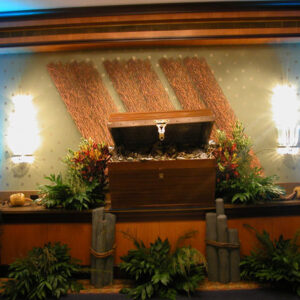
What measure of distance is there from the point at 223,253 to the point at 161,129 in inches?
72.6

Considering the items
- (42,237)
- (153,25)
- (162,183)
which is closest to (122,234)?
(162,183)

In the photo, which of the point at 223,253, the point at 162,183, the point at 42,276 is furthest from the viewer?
the point at 162,183

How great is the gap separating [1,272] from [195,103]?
162 inches

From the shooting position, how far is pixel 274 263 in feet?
10.6

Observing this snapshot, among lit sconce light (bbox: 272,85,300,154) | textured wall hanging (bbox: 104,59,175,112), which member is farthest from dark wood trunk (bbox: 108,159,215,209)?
lit sconce light (bbox: 272,85,300,154)

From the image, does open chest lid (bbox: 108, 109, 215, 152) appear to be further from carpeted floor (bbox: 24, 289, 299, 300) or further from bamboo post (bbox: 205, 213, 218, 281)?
carpeted floor (bbox: 24, 289, 299, 300)

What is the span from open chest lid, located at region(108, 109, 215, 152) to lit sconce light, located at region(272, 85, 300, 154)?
1.73 meters

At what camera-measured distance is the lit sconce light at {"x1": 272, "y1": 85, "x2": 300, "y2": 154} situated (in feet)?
14.9

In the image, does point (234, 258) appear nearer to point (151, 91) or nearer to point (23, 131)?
point (151, 91)

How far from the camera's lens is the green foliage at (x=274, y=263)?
9.98 feet

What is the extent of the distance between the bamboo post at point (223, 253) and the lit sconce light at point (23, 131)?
11.5 feet

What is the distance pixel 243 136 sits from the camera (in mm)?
4559

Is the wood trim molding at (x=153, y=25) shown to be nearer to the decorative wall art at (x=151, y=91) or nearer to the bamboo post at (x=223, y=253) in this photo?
the decorative wall art at (x=151, y=91)

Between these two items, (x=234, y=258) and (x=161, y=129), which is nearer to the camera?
(x=234, y=258)
